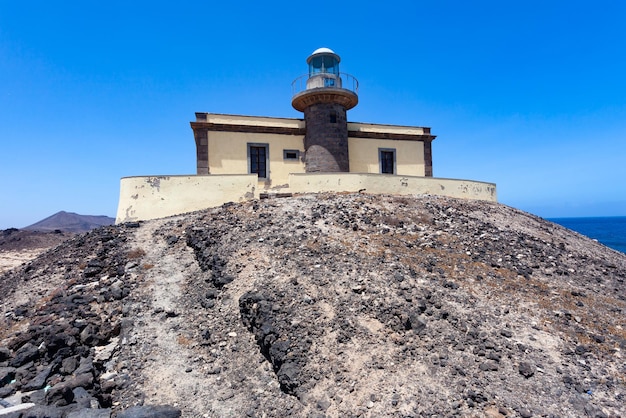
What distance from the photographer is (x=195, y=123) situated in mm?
17531

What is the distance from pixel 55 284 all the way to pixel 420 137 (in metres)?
19.9

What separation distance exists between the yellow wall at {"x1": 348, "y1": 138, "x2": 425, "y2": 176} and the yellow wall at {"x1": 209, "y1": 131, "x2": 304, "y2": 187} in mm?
3355

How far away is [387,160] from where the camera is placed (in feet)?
69.9

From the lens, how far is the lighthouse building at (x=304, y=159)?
48.3ft

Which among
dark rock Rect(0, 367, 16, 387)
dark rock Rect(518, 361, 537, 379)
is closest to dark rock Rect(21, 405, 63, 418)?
dark rock Rect(0, 367, 16, 387)

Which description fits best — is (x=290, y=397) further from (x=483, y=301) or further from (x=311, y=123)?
(x=311, y=123)

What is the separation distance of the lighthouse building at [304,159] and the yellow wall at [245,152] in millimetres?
51

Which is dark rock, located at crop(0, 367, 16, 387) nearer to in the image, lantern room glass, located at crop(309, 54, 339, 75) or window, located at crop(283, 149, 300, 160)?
window, located at crop(283, 149, 300, 160)

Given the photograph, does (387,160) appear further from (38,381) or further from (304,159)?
(38,381)

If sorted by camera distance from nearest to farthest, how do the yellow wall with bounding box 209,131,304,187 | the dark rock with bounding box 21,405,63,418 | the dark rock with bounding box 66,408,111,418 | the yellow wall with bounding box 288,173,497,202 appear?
the dark rock with bounding box 21,405,63,418 < the dark rock with bounding box 66,408,111,418 < the yellow wall with bounding box 288,173,497,202 < the yellow wall with bounding box 209,131,304,187

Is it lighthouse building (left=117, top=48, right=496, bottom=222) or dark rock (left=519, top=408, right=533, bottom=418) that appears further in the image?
→ lighthouse building (left=117, top=48, right=496, bottom=222)

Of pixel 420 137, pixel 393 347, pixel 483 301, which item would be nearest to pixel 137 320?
pixel 393 347

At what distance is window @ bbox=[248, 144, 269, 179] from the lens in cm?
1869

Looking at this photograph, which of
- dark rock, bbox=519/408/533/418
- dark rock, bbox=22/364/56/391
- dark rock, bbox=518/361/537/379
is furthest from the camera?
dark rock, bbox=22/364/56/391
